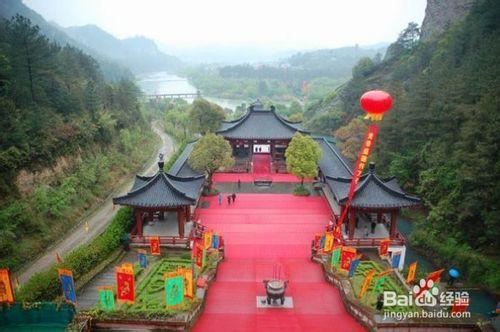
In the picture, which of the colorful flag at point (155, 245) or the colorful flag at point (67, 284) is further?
the colorful flag at point (155, 245)

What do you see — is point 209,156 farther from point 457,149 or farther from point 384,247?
point 457,149

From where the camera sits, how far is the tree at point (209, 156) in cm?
3108

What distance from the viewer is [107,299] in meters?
A: 16.4

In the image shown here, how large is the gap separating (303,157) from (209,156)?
730 centimetres

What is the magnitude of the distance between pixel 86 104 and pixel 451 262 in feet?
130

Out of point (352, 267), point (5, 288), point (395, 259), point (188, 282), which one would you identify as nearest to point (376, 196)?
point (395, 259)

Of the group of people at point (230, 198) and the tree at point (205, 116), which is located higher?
the tree at point (205, 116)

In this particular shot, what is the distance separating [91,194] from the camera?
1428 inches

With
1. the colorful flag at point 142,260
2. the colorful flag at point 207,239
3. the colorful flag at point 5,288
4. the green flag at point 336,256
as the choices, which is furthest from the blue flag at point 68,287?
the green flag at point 336,256

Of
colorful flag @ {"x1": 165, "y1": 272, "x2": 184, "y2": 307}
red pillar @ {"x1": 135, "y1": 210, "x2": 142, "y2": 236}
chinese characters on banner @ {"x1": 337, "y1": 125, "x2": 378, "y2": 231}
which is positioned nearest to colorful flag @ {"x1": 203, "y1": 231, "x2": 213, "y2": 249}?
red pillar @ {"x1": 135, "y1": 210, "x2": 142, "y2": 236}

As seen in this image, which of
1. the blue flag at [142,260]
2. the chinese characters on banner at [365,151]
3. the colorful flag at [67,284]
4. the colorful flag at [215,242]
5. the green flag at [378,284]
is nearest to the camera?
the colorful flag at [67,284]

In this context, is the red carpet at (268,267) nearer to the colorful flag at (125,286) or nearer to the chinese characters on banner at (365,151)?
the colorful flag at (125,286)

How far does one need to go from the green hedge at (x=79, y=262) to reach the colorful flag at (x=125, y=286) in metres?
3.61

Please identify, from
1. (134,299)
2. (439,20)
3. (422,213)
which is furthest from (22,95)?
(439,20)
